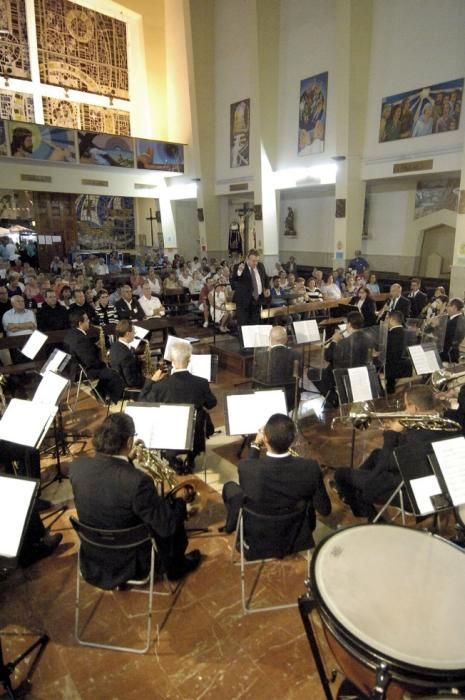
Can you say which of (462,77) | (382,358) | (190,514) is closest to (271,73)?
(462,77)

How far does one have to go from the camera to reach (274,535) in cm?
270

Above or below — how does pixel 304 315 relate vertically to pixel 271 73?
below

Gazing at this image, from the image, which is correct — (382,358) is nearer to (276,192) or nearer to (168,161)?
(276,192)

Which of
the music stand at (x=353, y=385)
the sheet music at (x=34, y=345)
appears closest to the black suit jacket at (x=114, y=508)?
the music stand at (x=353, y=385)

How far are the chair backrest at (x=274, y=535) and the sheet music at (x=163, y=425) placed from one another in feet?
2.65

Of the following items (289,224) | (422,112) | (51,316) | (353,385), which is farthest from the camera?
(289,224)

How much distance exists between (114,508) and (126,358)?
3151 millimetres

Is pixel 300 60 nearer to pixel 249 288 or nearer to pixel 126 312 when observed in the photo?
pixel 249 288

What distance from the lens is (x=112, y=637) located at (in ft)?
8.67

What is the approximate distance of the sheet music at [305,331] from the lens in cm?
630

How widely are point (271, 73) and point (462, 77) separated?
23.2ft

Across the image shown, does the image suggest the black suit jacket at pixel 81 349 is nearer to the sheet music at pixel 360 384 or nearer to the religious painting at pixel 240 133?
the sheet music at pixel 360 384

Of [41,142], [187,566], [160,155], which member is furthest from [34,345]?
[160,155]

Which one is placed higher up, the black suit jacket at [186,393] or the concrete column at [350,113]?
the concrete column at [350,113]
